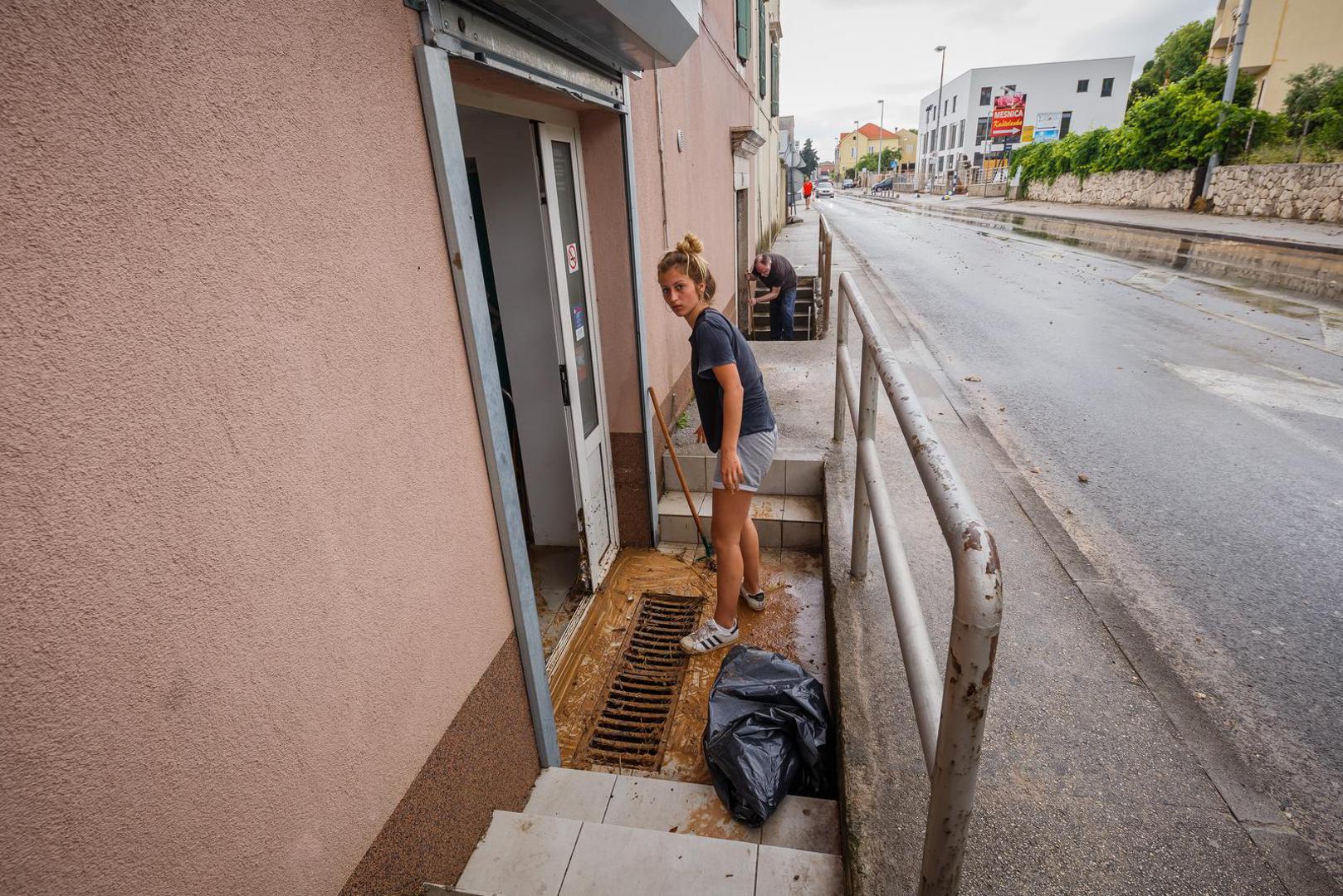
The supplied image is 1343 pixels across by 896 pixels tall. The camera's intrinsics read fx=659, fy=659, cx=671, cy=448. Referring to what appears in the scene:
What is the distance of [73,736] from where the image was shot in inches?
35.5

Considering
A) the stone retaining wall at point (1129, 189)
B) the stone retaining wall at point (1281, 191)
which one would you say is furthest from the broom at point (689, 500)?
the stone retaining wall at point (1129, 189)

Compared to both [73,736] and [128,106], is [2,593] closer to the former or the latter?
[73,736]

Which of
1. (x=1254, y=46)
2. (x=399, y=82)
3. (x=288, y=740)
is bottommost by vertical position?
(x=288, y=740)

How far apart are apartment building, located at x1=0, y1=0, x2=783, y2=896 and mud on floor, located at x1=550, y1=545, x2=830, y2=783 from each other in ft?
2.27

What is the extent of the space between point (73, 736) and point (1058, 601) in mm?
3109

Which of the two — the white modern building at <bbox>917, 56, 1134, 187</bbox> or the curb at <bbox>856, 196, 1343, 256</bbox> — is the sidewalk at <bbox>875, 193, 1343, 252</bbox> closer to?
the curb at <bbox>856, 196, 1343, 256</bbox>

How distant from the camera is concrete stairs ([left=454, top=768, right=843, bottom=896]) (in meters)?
1.85

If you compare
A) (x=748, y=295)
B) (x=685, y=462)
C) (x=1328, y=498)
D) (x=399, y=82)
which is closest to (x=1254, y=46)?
(x=748, y=295)

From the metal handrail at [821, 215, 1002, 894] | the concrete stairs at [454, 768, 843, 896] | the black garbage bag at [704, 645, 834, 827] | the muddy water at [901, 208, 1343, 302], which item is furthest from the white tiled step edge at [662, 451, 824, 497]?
the muddy water at [901, 208, 1343, 302]

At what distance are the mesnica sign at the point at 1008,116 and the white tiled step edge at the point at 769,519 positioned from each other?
58750mm

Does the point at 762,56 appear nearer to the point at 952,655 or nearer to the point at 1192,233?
the point at 1192,233

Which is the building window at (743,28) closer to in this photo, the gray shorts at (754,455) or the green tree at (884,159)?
the gray shorts at (754,455)

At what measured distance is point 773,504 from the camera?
4.52m

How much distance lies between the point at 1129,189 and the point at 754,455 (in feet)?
95.7
